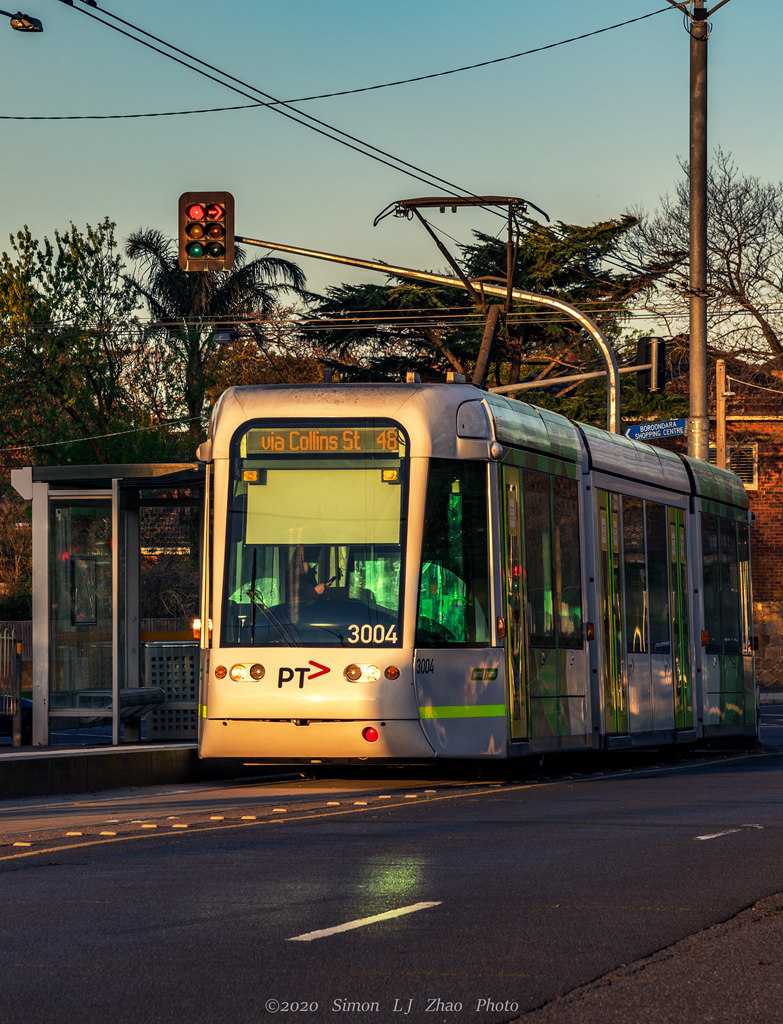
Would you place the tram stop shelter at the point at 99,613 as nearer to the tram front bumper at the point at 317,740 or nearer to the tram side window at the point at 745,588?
the tram front bumper at the point at 317,740

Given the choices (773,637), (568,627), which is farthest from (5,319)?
(568,627)

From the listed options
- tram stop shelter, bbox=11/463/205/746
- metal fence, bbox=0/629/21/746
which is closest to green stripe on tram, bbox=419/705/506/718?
tram stop shelter, bbox=11/463/205/746

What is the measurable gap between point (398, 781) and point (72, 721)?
4.96m

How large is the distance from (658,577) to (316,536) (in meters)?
6.16

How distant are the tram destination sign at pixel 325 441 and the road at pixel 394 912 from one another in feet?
10.1

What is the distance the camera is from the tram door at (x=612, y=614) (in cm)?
1741

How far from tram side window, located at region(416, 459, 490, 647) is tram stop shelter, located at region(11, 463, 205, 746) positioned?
438 cm

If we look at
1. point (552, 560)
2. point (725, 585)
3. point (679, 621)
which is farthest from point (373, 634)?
Answer: point (725, 585)

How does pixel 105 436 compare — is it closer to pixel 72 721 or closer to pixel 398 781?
pixel 72 721

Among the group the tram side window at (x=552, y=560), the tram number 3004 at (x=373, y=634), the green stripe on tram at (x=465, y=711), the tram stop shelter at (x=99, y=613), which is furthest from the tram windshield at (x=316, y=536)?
the tram stop shelter at (x=99, y=613)

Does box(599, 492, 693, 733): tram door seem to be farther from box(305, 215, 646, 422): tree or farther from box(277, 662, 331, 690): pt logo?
box(305, 215, 646, 422): tree

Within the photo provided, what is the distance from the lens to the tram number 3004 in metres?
14.2

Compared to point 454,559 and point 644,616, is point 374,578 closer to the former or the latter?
point 454,559

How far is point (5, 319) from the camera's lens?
151 feet
